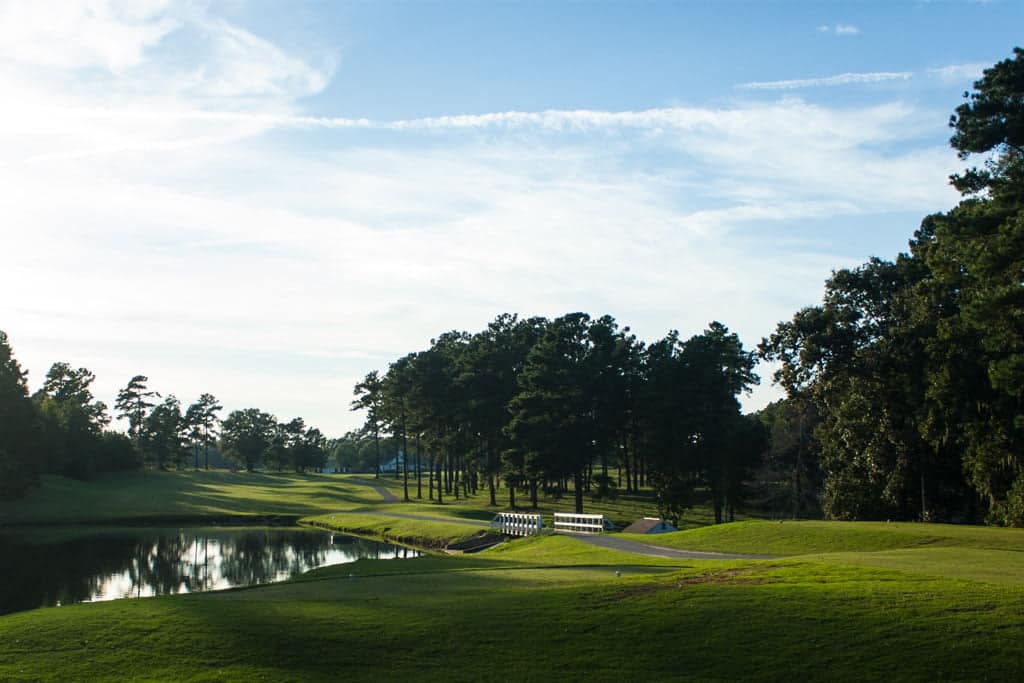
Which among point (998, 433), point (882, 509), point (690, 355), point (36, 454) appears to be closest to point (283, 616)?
point (998, 433)

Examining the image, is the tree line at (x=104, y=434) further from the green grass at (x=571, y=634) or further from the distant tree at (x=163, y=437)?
the green grass at (x=571, y=634)

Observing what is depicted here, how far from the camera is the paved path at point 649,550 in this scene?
1286 inches

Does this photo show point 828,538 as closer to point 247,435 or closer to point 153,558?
point 153,558

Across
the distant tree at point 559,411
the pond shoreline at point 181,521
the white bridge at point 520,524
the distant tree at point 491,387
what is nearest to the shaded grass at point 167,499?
the pond shoreline at point 181,521

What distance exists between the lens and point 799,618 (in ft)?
54.0

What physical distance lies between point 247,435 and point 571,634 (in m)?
158

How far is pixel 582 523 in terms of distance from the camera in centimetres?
5153

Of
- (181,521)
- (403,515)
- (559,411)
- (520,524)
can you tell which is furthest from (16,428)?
(520,524)

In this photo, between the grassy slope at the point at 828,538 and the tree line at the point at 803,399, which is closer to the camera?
the grassy slope at the point at 828,538

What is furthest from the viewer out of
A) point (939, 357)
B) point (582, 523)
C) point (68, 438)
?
point (68, 438)

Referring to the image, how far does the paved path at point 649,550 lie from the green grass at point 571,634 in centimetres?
1151

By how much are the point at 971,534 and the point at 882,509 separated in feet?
63.1

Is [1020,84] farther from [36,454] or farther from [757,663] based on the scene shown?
[36,454]

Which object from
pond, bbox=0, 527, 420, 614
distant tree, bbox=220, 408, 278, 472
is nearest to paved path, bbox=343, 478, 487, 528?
pond, bbox=0, 527, 420, 614
